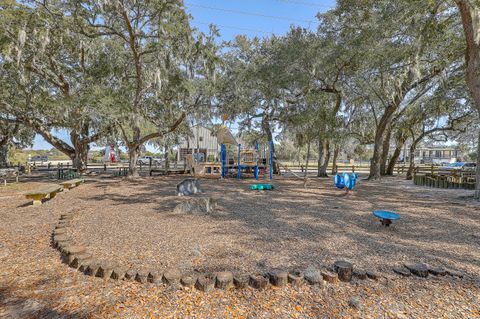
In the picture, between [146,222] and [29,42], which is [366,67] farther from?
[29,42]

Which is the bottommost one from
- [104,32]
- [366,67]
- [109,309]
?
[109,309]

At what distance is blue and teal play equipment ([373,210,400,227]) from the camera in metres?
4.60

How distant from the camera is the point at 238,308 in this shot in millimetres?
2346

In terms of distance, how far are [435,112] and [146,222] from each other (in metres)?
17.5

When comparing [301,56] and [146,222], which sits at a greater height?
[301,56]

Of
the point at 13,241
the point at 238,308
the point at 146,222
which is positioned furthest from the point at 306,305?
the point at 13,241

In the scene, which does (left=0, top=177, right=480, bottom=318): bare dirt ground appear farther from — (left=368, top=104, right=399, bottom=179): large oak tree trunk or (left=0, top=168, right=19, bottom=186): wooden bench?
(left=0, top=168, right=19, bottom=186): wooden bench

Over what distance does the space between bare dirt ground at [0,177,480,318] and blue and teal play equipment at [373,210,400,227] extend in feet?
0.68

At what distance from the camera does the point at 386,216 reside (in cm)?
466

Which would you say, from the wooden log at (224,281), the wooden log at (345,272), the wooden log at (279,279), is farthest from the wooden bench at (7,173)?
the wooden log at (345,272)

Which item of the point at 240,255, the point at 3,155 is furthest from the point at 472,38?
the point at 3,155

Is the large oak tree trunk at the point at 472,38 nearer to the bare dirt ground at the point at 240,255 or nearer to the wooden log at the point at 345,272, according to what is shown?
the bare dirt ground at the point at 240,255

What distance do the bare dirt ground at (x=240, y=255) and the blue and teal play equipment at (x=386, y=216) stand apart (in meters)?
0.21

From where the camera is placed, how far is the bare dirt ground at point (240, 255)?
2.36 metres
